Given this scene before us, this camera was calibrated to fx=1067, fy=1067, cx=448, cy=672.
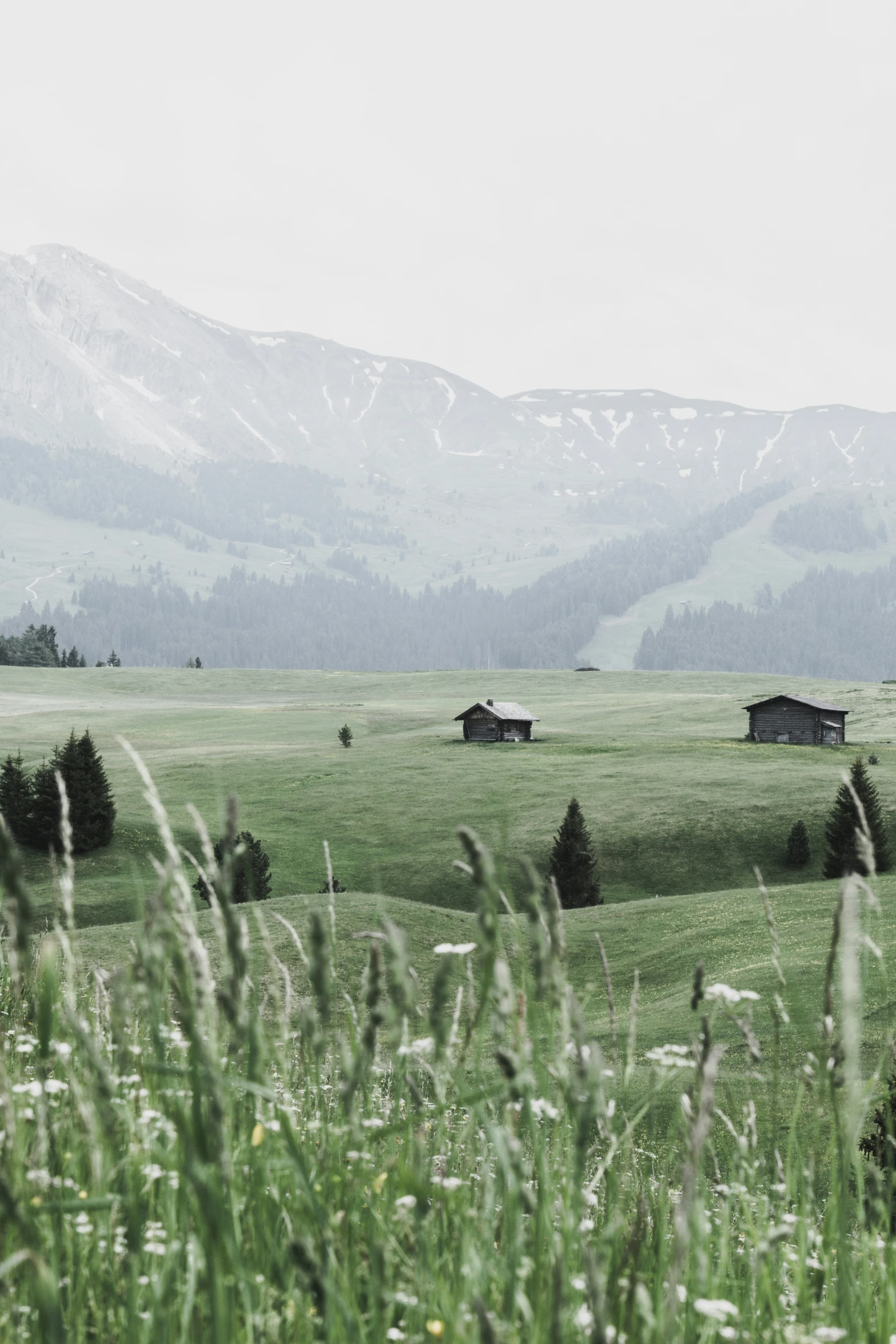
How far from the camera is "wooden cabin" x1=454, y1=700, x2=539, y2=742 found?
10456cm

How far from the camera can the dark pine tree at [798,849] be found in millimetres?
63406

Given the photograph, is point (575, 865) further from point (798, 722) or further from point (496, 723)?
point (798, 722)

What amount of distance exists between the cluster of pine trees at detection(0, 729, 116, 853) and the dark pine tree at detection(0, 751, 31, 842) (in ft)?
0.10

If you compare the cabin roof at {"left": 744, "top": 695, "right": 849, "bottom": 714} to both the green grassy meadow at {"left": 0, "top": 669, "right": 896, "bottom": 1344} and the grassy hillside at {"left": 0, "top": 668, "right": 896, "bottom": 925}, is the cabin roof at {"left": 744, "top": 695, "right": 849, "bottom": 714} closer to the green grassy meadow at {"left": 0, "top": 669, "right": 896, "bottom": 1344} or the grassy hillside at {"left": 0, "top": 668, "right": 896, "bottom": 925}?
the grassy hillside at {"left": 0, "top": 668, "right": 896, "bottom": 925}

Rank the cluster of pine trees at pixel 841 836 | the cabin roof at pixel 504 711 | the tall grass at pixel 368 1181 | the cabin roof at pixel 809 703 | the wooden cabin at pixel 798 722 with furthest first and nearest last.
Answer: the cabin roof at pixel 504 711 → the wooden cabin at pixel 798 722 → the cabin roof at pixel 809 703 → the cluster of pine trees at pixel 841 836 → the tall grass at pixel 368 1181

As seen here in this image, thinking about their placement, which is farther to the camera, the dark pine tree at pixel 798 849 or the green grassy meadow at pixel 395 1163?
the dark pine tree at pixel 798 849

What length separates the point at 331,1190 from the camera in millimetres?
2865

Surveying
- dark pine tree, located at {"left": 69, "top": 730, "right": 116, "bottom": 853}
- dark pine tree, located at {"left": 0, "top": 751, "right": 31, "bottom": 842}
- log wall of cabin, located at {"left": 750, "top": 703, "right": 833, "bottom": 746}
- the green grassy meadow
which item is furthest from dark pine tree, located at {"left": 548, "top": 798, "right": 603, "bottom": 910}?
the green grassy meadow

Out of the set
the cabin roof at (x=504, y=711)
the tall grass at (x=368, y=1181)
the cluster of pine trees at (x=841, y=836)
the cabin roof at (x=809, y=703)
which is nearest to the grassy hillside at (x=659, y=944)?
the cluster of pine trees at (x=841, y=836)

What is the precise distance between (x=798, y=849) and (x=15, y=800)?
44.5 metres

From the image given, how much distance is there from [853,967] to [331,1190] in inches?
61.3

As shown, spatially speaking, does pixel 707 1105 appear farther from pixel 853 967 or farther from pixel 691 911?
pixel 691 911

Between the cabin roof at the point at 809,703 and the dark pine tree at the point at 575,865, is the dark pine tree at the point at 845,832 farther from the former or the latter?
the cabin roof at the point at 809,703

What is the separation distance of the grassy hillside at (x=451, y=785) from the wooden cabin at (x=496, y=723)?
2573 millimetres
